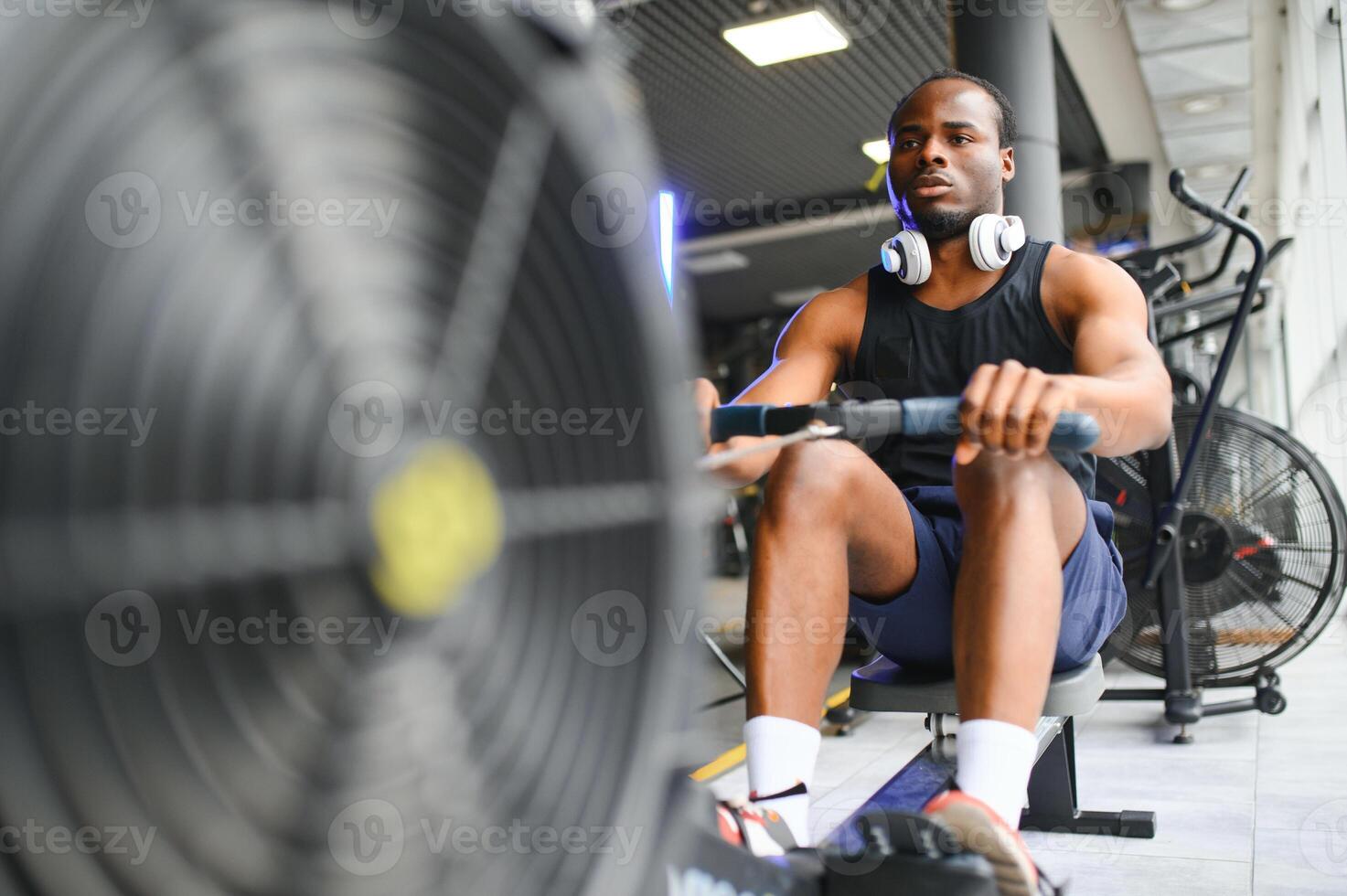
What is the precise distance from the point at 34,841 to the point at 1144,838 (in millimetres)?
2143

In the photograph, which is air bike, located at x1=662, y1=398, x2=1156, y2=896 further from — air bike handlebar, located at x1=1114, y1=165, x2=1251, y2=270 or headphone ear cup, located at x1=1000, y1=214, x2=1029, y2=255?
air bike handlebar, located at x1=1114, y1=165, x2=1251, y2=270

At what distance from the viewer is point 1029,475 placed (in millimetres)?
1332

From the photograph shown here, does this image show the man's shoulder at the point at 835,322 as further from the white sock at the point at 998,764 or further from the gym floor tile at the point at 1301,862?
the gym floor tile at the point at 1301,862

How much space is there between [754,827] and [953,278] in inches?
37.2

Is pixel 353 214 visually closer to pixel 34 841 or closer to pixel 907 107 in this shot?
pixel 34 841

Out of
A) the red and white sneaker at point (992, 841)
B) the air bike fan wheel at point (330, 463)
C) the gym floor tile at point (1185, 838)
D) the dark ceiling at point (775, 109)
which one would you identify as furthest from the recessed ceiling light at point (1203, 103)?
the air bike fan wheel at point (330, 463)

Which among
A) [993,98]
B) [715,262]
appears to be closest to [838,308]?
[993,98]

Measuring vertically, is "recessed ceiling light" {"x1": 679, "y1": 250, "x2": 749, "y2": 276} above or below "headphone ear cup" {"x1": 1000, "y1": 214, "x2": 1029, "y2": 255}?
above

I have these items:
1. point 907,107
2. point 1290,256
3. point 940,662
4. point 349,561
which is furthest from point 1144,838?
point 1290,256

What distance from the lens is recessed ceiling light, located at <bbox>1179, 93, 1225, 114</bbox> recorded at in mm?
7043

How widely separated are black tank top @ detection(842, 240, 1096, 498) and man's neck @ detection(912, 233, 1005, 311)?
17 millimetres

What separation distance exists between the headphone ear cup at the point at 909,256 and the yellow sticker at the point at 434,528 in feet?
3.54

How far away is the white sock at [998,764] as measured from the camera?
1203 millimetres

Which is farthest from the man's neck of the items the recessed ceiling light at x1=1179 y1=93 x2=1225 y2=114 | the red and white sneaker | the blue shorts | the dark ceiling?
the recessed ceiling light at x1=1179 y1=93 x2=1225 y2=114
